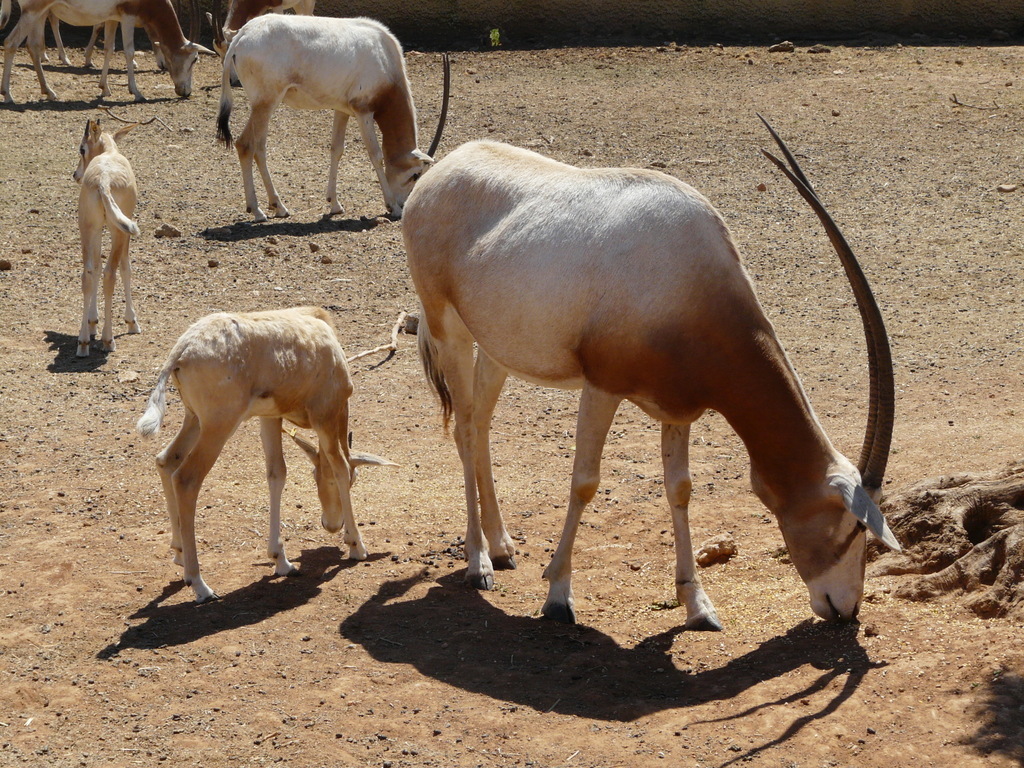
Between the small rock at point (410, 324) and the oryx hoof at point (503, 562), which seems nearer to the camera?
the oryx hoof at point (503, 562)

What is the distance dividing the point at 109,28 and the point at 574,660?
1748 centimetres

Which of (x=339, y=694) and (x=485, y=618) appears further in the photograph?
(x=485, y=618)

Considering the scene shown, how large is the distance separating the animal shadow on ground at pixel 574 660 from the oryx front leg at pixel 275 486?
0.58 meters

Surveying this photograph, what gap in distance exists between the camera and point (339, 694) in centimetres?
528

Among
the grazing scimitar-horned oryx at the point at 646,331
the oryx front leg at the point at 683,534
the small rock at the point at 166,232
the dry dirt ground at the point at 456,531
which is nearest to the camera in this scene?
the dry dirt ground at the point at 456,531

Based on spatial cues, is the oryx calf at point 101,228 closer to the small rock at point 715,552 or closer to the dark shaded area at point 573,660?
the dark shaded area at point 573,660

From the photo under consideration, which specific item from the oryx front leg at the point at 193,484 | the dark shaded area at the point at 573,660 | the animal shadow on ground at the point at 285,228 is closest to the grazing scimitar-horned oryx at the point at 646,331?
the dark shaded area at the point at 573,660

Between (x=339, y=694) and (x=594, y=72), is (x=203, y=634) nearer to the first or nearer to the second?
(x=339, y=694)

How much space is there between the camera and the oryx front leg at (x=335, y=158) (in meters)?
14.7

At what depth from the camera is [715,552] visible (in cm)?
685

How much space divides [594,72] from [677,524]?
1538cm

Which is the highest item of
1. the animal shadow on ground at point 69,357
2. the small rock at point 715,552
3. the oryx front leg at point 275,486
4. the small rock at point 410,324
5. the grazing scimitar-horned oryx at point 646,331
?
the grazing scimitar-horned oryx at point 646,331

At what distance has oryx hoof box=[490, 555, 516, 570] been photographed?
6938 mm

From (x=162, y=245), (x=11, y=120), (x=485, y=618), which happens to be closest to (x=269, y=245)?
A: (x=162, y=245)
